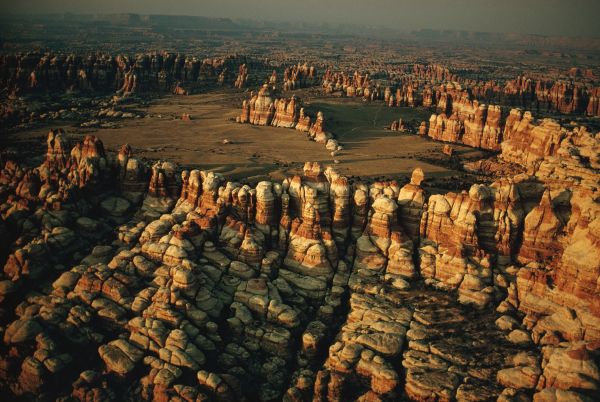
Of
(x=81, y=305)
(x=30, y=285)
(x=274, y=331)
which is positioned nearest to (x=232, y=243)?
(x=274, y=331)

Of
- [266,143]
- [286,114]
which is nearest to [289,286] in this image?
[266,143]

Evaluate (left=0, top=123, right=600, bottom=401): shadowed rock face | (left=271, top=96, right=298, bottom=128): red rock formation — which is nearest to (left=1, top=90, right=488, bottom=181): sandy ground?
(left=271, top=96, right=298, bottom=128): red rock formation

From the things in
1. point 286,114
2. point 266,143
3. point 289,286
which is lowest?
point 289,286

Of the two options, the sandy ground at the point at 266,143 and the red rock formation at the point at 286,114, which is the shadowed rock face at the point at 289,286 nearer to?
the sandy ground at the point at 266,143

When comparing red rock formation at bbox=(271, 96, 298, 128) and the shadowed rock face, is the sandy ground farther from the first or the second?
the shadowed rock face

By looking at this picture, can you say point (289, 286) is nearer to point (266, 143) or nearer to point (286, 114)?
point (266, 143)

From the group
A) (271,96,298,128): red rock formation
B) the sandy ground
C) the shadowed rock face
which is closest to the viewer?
the shadowed rock face
